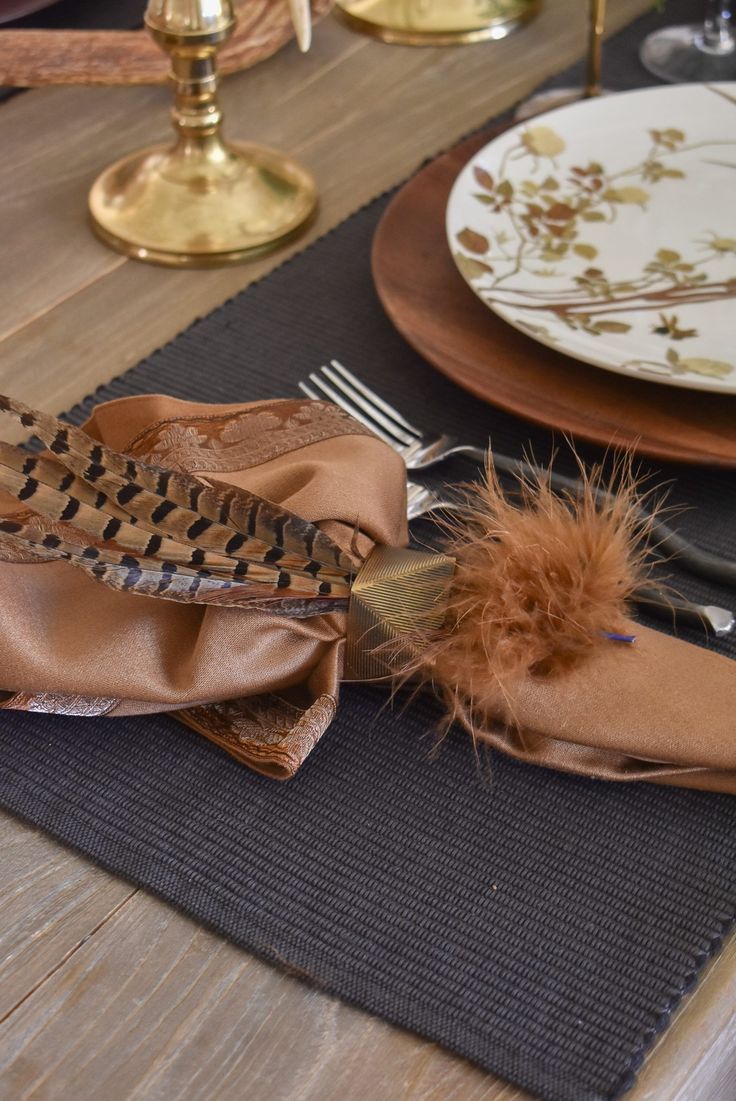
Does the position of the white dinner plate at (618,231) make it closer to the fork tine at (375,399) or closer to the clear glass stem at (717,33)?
the fork tine at (375,399)

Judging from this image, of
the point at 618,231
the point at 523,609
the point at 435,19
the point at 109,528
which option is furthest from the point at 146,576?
the point at 435,19

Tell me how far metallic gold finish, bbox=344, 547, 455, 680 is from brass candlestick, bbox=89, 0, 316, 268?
0.37 m

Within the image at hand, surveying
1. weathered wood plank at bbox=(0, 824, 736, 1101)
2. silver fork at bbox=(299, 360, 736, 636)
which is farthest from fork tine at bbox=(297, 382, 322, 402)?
weathered wood plank at bbox=(0, 824, 736, 1101)

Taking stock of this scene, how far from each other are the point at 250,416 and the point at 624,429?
174mm

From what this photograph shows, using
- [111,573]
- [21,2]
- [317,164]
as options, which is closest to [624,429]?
[111,573]

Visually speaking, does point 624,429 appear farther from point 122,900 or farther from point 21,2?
point 21,2

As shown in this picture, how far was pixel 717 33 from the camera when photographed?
40.5 inches

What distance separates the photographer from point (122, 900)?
432mm

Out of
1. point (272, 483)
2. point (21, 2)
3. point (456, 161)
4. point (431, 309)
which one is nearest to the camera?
point (272, 483)

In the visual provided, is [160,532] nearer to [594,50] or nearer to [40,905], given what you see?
[40,905]

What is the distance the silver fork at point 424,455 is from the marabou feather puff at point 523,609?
0.15 feet

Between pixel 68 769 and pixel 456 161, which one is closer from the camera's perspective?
pixel 68 769

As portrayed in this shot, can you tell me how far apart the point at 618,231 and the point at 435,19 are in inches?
15.8

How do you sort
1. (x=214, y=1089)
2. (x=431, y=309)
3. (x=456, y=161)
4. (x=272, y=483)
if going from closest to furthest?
(x=214, y=1089), (x=272, y=483), (x=431, y=309), (x=456, y=161)
